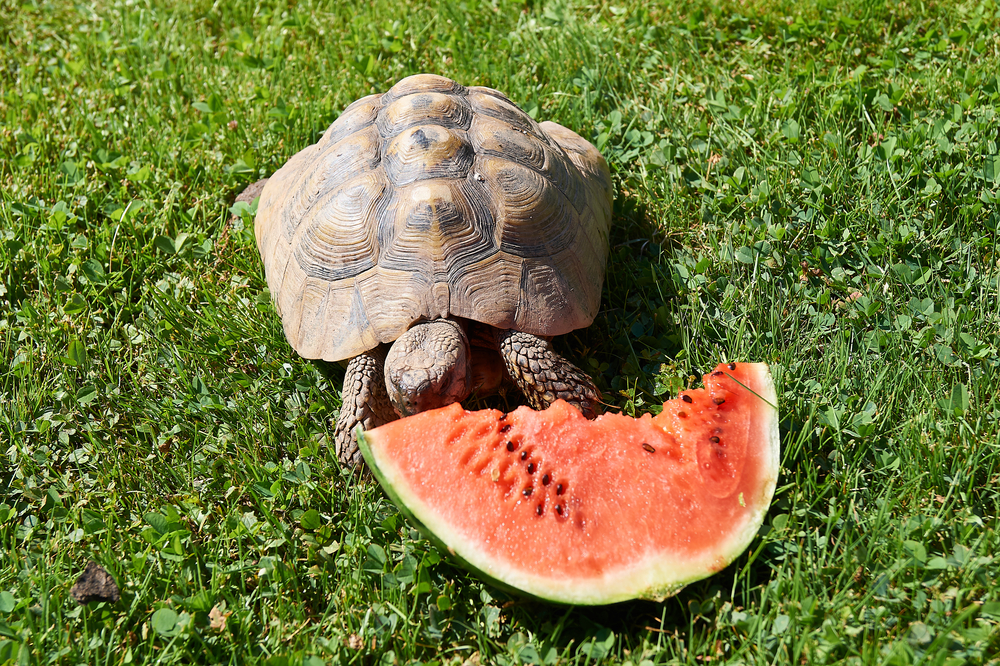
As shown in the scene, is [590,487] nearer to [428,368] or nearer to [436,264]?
[428,368]

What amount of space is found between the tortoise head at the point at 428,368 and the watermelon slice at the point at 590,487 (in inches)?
5.3

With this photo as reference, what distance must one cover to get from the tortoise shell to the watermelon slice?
484mm

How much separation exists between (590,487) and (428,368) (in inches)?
26.8

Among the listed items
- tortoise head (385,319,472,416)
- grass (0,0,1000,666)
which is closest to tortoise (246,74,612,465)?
tortoise head (385,319,472,416)

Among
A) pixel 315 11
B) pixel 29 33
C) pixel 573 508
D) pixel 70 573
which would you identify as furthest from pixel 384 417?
pixel 29 33

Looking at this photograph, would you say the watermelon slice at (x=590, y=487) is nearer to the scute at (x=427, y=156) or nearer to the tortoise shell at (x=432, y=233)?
the tortoise shell at (x=432, y=233)

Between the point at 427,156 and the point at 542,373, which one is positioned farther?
the point at 427,156

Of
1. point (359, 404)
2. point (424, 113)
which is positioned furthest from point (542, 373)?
point (424, 113)

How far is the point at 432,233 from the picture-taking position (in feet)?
8.87

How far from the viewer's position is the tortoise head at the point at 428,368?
2.53 m

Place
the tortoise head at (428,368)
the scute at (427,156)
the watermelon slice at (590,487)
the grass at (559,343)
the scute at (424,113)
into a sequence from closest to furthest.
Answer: the watermelon slice at (590,487) → the grass at (559,343) → the tortoise head at (428,368) → the scute at (427,156) → the scute at (424,113)

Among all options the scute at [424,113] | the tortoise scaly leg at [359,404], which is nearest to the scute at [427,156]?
the scute at [424,113]

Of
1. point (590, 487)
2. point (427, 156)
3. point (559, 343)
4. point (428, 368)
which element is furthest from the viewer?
point (559, 343)

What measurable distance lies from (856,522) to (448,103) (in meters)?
2.18
